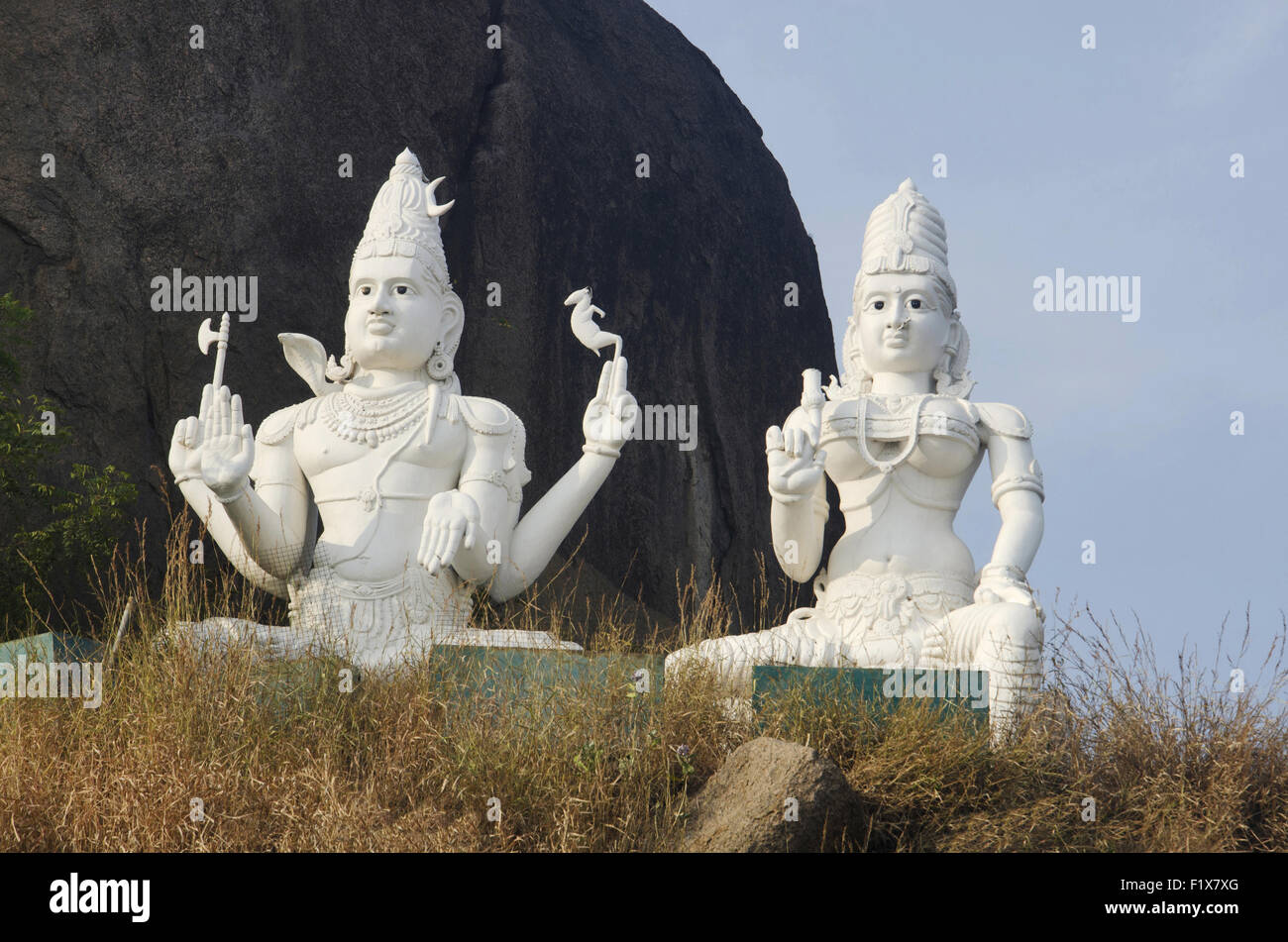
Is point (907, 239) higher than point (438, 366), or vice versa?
point (907, 239)

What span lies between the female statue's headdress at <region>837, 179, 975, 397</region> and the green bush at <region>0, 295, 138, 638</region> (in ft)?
11.3

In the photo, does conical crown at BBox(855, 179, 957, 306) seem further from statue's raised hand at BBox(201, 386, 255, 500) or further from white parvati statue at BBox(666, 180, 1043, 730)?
statue's raised hand at BBox(201, 386, 255, 500)

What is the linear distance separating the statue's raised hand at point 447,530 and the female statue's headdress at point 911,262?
1702 mm

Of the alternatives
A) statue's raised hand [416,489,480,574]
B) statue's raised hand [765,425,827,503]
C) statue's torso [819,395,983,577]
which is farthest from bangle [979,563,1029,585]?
statue's raised hand [416,489,480,574]

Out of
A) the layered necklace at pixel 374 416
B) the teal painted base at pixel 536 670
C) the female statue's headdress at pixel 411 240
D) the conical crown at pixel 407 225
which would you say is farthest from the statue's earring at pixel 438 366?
the teal painted base at pixel 536 670

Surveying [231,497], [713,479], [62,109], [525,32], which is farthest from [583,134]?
[231,497]

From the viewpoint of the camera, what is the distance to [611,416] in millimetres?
6449

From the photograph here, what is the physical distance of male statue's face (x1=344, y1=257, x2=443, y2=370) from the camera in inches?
262

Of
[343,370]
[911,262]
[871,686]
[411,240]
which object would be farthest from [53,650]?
[911,262]

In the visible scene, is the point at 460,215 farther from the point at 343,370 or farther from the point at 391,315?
the point at 391,315

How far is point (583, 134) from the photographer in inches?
414

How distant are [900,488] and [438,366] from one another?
2004 mm

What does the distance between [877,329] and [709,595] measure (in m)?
1.40

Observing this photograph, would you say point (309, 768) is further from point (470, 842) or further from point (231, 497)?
point (231, 497)
